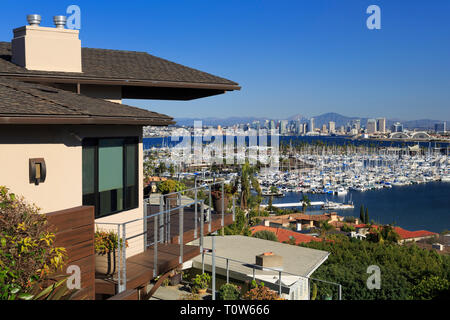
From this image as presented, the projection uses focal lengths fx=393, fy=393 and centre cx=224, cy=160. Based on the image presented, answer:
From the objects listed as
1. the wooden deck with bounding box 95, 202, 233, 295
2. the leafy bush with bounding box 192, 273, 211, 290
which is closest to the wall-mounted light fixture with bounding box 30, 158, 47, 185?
the wooden deck with bounding box 95, 202, 233, 295

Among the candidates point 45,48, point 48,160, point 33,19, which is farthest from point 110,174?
point 33,19

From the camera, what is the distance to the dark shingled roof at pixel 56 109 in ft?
21.4

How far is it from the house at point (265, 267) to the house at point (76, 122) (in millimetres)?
6892

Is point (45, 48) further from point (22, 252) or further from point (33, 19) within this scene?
point (22, 252)

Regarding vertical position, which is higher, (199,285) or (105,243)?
(105,243)

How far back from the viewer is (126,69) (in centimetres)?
1119

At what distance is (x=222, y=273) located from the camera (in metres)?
17.5

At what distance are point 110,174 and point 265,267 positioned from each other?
362 inches

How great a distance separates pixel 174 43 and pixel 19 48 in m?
38.8

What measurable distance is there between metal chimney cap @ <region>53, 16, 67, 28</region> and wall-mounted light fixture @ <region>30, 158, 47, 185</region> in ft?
16.3

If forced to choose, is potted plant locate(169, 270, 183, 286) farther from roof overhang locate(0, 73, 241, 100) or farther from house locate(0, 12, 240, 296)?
roof overhang locate(0, 73, 241, 100)

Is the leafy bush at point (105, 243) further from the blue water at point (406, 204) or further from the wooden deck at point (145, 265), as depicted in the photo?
the blue water at point (406, 204)
